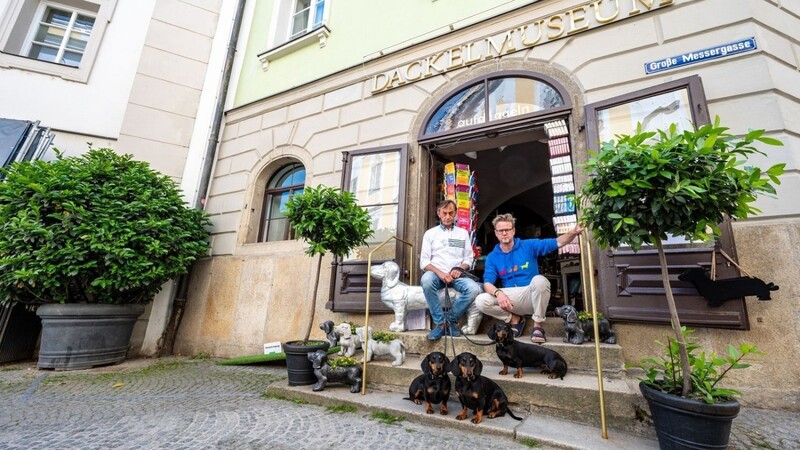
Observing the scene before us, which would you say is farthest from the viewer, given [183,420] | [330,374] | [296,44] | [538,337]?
[296,44]

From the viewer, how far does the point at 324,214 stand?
4.09 metres

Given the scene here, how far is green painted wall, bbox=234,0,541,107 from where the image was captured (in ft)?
18.6

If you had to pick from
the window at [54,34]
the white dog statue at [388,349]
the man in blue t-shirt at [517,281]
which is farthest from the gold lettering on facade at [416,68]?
the window at [54,34]

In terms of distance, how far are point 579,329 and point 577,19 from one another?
4056 mm

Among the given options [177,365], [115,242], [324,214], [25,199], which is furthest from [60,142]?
[324,214]

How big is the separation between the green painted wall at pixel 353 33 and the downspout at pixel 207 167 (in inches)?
11.9

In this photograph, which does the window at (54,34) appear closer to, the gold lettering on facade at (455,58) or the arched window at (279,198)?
the arched window at (279,198)

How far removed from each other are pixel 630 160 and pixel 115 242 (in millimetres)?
6378

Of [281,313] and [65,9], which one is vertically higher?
[65,9]

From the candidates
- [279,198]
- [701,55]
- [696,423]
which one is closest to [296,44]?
[279,198]

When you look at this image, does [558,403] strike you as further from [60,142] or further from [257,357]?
[60,142]

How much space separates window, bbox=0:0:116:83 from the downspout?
248 centimetres

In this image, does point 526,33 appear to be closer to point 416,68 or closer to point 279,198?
point 416,68

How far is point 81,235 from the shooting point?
4.93 metres
